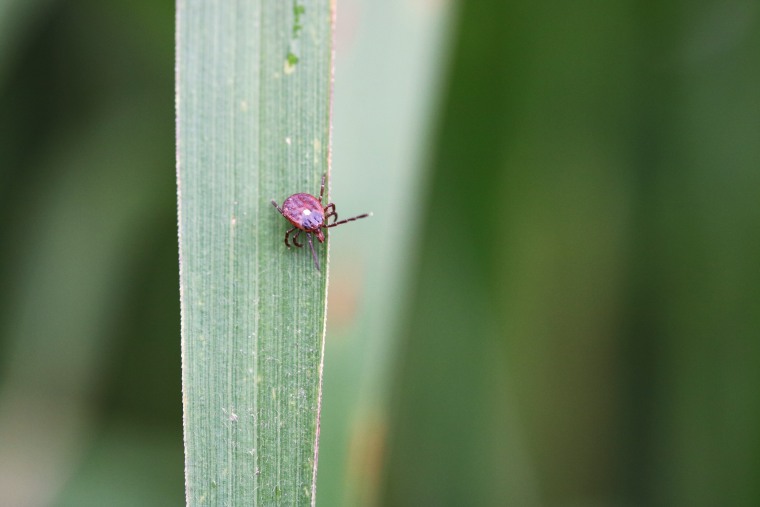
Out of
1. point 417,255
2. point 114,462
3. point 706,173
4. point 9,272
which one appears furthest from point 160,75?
point 706,173

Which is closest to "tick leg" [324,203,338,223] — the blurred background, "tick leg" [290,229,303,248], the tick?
the tick

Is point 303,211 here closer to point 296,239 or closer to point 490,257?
point 296,239

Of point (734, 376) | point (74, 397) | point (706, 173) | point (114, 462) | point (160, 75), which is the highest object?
point (160, 75)

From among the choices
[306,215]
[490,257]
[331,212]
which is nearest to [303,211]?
[306,215]

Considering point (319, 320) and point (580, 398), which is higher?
point (319, 320)

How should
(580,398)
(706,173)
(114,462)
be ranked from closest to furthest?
(114,462) → (706,173) → (580,398)

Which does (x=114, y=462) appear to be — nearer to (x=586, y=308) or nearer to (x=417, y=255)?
(x=417, y=255)
